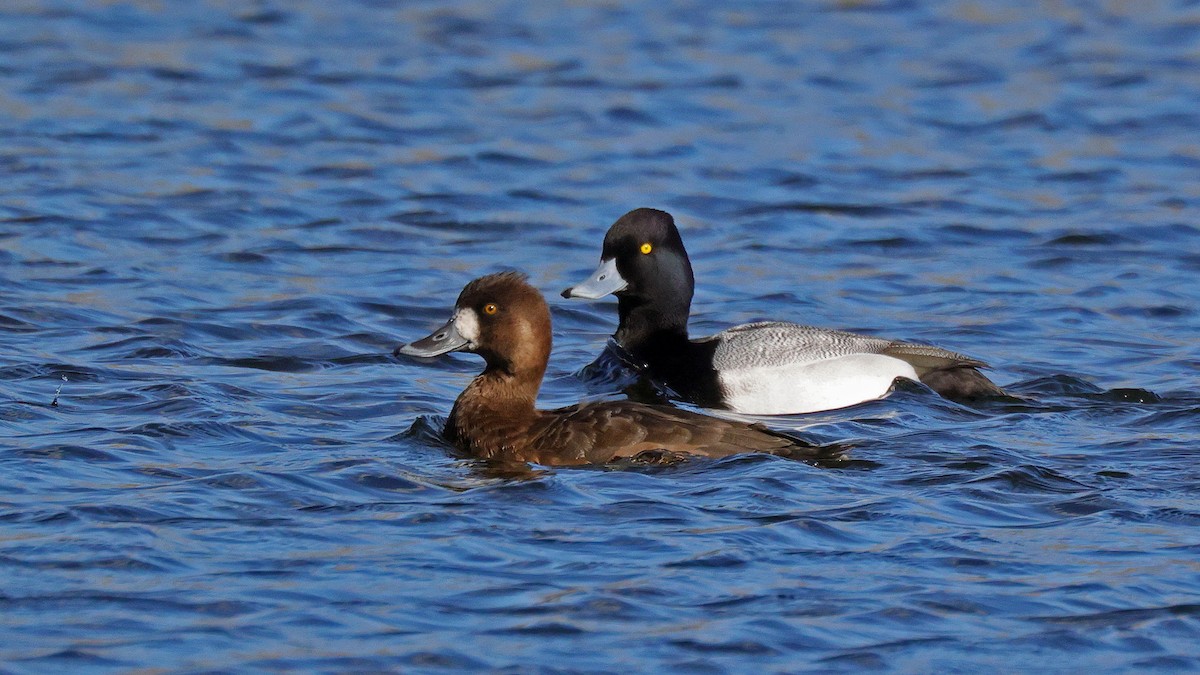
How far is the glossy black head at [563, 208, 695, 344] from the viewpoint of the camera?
1026 cm

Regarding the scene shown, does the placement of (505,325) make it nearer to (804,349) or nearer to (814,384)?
(814,384)

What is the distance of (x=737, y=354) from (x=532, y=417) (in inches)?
80.2

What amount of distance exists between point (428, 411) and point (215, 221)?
188 inches

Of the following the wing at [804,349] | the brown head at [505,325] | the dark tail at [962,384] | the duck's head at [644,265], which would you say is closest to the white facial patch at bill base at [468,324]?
the brown head at [505,325]

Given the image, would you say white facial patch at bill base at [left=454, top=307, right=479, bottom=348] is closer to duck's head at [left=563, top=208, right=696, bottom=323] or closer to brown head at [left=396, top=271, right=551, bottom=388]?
brown head at [left=396, top=271, right=551, bottom=388]

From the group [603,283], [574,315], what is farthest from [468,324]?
[574,315]

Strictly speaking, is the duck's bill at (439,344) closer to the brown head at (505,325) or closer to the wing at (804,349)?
the brown head at (505,325)

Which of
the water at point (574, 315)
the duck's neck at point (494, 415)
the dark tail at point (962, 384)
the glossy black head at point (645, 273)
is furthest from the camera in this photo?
the glossy black head at point (645, 273)

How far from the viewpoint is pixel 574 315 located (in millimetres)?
11586

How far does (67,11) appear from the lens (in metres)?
19.4

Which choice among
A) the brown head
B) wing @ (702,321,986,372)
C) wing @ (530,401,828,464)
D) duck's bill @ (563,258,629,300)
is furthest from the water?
duck's bill @ (563,258,629,300)

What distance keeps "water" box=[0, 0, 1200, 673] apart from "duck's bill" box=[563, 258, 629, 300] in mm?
574

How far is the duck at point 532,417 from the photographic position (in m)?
7.41

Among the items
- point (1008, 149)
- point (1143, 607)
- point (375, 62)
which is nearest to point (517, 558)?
point (1143, 607)
